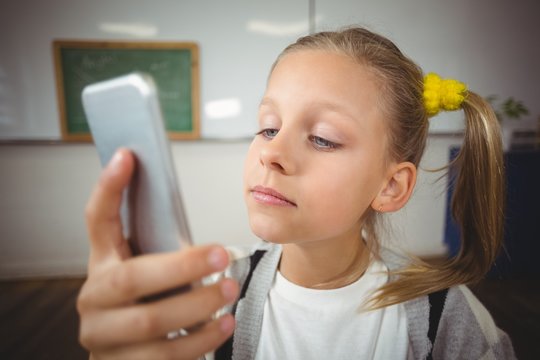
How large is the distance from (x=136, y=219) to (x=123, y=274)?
60 mm

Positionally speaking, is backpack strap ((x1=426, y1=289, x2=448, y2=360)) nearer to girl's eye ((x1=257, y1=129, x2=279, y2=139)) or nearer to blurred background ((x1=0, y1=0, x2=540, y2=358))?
girl's eye ((x1=257, y1=129, x2=279, y2=139))

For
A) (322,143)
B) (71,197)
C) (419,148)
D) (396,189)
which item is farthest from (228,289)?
(71,197)

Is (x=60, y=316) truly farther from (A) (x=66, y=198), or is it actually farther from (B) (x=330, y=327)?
(B) (x=330, y=327)

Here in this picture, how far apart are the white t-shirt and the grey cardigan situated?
32mm

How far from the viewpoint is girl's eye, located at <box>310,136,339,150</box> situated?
0.64 metres

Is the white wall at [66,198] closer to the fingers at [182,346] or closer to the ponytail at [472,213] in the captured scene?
the ponytail at [472,213]

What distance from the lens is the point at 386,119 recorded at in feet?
2.33

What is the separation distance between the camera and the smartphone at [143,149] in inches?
11.6

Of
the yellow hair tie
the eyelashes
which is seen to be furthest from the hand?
the yellow hair tie

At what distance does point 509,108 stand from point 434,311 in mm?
2556

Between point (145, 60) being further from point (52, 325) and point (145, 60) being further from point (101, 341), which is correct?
point (101, 341)

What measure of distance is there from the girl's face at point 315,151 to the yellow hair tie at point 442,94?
181mm

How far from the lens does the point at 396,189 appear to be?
78 cm

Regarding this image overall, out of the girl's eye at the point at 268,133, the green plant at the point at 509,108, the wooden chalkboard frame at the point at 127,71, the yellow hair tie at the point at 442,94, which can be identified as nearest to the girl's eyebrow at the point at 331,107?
the girl's eye at the point at 268,133
